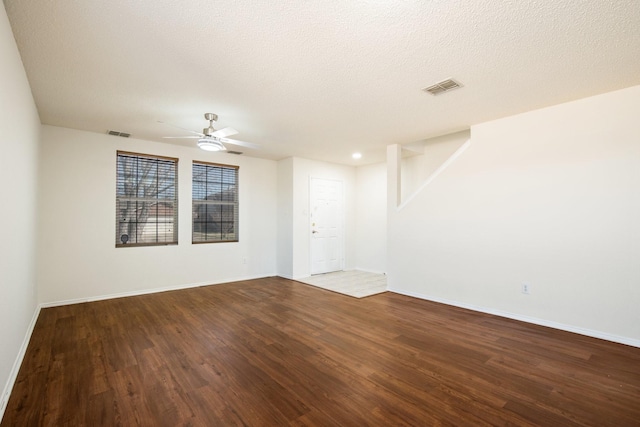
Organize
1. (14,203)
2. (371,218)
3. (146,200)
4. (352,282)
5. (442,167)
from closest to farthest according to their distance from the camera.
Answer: (14,203) → (442,167) → (146,200) → (352,282) → (371,218)

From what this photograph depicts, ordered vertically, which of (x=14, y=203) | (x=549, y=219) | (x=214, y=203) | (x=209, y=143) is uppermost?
(x=209, y=143)

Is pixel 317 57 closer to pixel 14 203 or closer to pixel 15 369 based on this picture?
pixel 14 203

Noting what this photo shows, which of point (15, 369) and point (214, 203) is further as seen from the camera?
point (214, 203)

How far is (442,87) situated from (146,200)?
15.8ft

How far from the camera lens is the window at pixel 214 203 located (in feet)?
17.9

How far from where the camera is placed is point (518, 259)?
3.61 m

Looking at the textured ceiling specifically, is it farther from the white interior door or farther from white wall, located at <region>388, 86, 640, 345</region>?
the white interior door

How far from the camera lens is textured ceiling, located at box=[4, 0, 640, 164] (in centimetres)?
185

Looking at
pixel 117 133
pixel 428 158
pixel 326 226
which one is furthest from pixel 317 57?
pixel 326 226

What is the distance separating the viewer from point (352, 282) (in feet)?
18.6

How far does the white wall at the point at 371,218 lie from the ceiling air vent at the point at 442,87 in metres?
3.52

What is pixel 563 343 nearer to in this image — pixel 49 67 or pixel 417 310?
pixel 417 310

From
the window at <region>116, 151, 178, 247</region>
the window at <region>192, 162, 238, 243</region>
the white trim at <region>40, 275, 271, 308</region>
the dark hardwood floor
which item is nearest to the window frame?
the window at <region>192, 162, 238, 243</region>

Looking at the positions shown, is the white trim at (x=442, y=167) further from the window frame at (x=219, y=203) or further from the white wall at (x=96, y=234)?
the white wall at (x=96, y=234)
